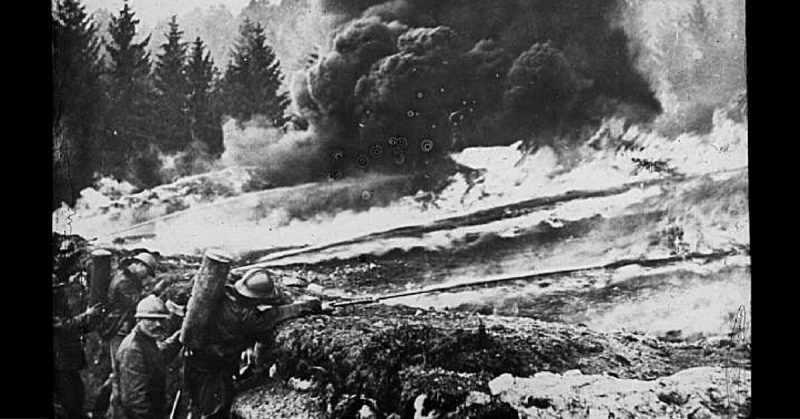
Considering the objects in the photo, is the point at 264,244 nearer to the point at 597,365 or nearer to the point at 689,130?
the point at 597,365

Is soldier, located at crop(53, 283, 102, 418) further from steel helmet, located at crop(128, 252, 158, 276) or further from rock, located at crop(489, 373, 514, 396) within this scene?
rock, located at crop(489, 373, 514, 396)

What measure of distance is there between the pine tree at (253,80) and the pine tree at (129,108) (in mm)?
226

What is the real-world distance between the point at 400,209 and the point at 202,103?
61cm

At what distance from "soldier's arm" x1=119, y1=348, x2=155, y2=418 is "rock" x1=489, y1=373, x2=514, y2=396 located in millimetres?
900

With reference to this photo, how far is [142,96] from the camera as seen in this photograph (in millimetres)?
2531

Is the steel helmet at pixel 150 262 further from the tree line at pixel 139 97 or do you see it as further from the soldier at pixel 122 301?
the tree line at pixel 139 97

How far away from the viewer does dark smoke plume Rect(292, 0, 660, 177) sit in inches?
94.2

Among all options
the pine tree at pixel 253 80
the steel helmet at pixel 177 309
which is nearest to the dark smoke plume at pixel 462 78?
the pine tree at pixel 253 80

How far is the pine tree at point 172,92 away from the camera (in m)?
2.51

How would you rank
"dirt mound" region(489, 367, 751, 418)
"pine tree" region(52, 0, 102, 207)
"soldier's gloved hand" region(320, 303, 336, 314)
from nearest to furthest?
1. "dirt mound" region(489, 367, 751, 418)
2. "soldier's gloved hand" region(320, 303, 336, 314)
3. "pine tree" region(52, 0, 102, 207)

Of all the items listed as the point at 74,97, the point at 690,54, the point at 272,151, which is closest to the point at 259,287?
the point at 272,151

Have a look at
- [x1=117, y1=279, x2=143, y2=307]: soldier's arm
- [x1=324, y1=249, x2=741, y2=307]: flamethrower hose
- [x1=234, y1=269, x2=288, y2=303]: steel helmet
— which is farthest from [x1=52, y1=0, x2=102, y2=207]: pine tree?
[x1=324, y1=249, x2=741, y2=307]: flamethrower hose
